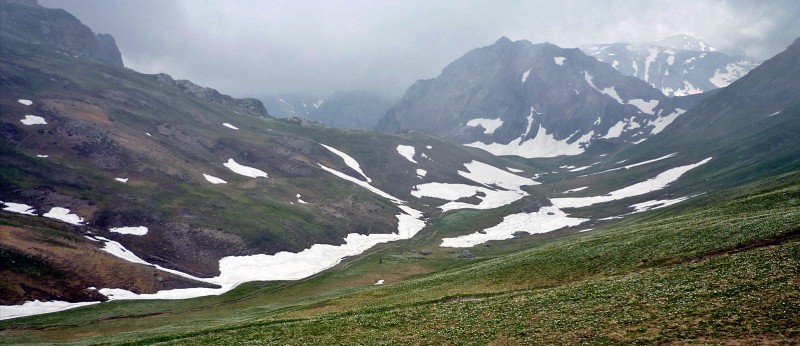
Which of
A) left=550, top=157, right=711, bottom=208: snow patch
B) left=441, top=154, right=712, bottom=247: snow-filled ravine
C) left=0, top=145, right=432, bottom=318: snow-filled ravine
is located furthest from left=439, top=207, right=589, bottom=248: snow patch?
left=0, top=145, right=432, bottom=318: snow-filled ravine

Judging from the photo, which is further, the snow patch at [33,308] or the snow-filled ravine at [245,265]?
the snow-filled ravine at [245,265]

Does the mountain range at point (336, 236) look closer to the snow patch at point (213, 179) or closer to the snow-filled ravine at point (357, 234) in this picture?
the snow-filled ravine at point (357, 234)

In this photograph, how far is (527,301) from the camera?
1198 inches

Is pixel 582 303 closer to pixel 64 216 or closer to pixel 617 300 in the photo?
pixel 617 300

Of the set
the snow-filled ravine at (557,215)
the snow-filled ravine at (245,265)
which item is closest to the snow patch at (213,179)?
the snow-filled ravine at (245,265)

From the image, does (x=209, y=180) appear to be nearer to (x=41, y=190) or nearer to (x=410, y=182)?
(x=41, y=190)

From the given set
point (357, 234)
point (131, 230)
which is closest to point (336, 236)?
point (357, 234)

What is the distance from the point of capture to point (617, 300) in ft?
85.7

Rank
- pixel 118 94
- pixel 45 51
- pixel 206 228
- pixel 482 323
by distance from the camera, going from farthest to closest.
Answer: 1. pixel 45 51
2. pixel 118 94
3. pixel 206 228
4. pixel 482 323

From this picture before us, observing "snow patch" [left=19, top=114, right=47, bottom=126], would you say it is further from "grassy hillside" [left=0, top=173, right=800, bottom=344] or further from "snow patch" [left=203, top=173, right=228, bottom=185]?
"grassy hillside" [left=0, top=173, right=800, bottom=344]

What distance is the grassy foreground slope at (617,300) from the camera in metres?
20.5

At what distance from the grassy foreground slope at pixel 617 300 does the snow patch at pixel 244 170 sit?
95895 millimetres

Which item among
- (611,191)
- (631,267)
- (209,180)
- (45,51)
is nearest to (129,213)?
(209,180)

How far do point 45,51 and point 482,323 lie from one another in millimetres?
224352
